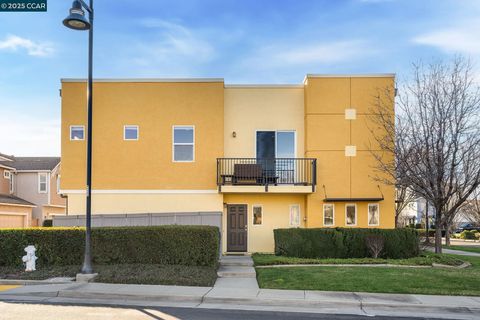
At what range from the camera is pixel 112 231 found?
1373 cm

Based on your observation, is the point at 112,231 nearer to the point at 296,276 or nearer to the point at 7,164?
the point at 296,276

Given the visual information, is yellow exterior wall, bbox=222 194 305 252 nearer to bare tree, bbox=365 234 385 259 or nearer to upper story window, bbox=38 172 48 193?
bare tree, bbox=365 234 385 259

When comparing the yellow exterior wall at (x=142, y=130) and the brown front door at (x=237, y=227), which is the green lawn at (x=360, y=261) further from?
the yellow exterior wall at (x=142, y=130)

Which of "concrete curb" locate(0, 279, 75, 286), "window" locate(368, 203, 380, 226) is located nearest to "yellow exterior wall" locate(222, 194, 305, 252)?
"window" locate(368, 203, 380, 226)

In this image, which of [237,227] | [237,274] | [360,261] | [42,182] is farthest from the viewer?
[42,182]

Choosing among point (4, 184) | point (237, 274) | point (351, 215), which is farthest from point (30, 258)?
point (4, 184)

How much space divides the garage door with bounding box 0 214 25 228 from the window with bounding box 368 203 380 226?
24623 millimetres

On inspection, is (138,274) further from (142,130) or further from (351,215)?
(351,215)

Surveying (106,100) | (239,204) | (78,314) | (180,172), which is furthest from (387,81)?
(78,314)

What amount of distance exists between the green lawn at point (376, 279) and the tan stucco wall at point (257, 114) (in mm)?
6654

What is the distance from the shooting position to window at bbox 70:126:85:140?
19.0m

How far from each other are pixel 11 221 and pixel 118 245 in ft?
75.5

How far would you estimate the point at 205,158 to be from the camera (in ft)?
61.8

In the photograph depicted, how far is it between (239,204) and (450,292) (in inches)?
386
